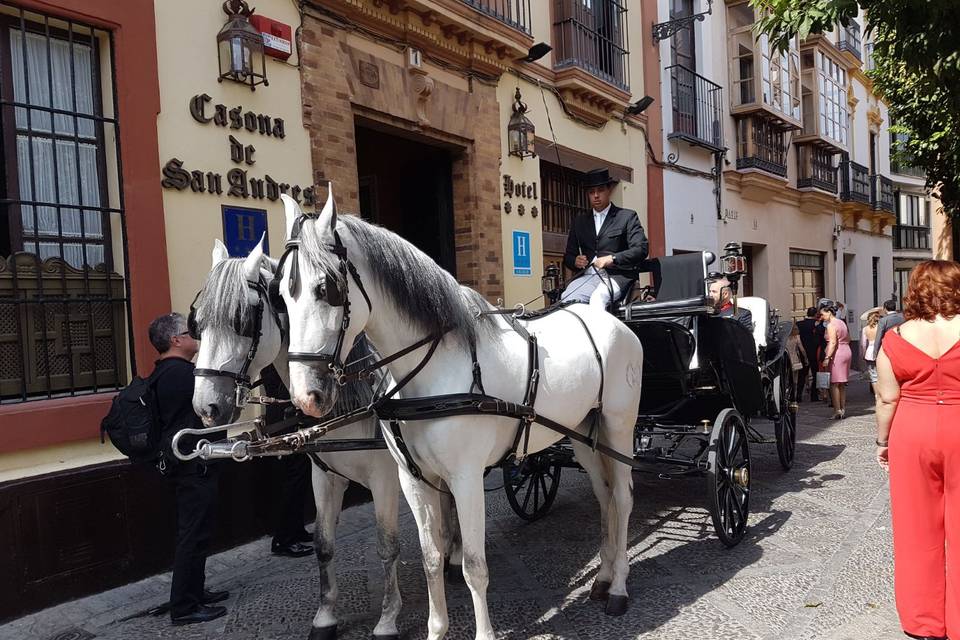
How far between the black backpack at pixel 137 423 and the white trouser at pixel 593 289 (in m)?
2.72

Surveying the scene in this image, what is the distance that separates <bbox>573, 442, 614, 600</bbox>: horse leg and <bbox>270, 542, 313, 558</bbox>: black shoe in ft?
6.87

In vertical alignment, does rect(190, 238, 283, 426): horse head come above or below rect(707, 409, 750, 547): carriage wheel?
above

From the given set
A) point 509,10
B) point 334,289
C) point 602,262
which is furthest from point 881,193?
point 334,289

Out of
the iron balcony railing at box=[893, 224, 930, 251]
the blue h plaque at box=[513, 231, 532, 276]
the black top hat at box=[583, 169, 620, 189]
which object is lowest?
the blue h plaque at box=[513, 231, 532, 276]

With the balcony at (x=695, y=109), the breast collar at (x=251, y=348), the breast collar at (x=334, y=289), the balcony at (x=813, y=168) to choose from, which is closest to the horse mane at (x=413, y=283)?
the breast collar at (x=334, y=289)

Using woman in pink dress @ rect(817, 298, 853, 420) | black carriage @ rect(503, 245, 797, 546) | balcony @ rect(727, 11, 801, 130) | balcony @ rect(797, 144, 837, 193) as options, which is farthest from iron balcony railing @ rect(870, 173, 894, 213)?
black carriage @ rect(503, 245, 797, 546)

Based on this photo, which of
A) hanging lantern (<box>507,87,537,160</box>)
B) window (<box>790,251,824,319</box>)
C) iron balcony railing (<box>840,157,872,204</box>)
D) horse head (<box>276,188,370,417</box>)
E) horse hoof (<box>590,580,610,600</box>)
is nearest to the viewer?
horse head (<box>276,188,370,417</box>)

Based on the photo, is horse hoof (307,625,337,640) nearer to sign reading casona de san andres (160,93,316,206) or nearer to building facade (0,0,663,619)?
building facade (0,0,663,619)

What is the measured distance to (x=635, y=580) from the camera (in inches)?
169

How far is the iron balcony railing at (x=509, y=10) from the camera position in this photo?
25.4 ft

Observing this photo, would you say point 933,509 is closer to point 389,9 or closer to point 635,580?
point 635,580

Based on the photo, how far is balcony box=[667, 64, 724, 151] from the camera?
11.8 meters

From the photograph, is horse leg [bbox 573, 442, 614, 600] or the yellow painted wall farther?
the yellow painted wall

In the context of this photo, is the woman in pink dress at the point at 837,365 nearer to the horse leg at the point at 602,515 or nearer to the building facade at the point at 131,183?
the building facade at the point at 131,183
